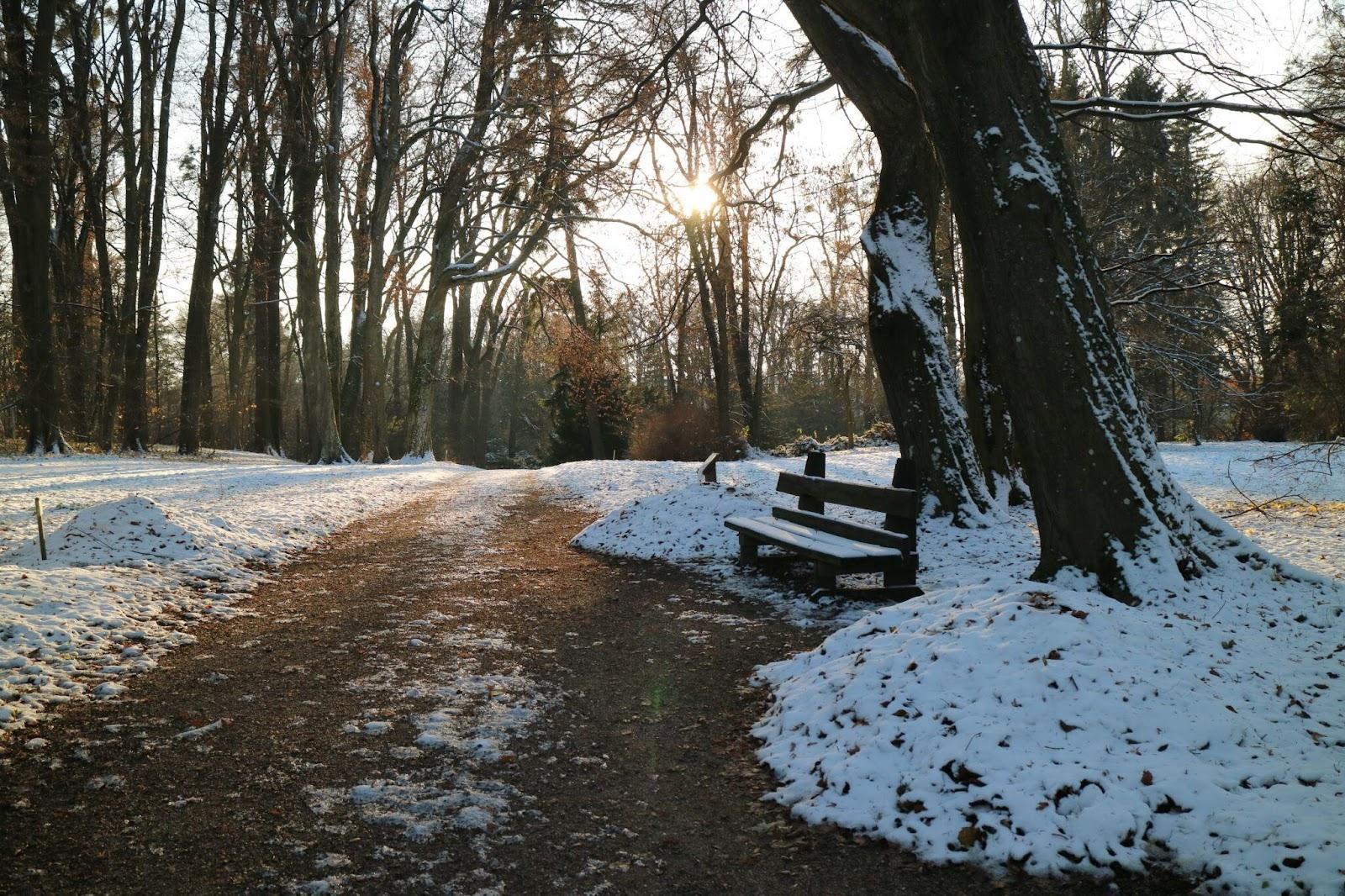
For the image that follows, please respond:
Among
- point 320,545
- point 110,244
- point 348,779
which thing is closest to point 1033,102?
point 348,779

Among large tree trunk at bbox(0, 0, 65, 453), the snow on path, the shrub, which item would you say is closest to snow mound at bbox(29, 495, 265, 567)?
the snow on path

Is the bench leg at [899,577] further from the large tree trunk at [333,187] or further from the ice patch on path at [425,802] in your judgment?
the large tree trunk at [333,187]

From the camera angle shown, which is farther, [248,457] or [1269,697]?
[248,457]

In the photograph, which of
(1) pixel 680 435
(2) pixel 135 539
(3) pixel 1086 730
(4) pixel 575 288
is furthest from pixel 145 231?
(3) pixel 1086 730

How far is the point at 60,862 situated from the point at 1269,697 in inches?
185

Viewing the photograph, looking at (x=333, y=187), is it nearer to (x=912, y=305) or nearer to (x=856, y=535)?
(x=912, y=305)

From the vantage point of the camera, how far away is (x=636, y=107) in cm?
991

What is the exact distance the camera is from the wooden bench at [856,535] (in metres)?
6.34

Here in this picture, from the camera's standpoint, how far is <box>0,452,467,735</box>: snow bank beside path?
15.4ft

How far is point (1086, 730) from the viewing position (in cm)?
331

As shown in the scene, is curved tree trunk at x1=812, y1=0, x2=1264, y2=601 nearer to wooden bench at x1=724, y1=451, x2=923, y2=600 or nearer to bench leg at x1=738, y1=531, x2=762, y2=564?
wooden bench at x1=724, y1=451, x2=923, y2=600

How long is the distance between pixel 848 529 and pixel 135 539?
6302 millimetres

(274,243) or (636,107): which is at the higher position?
(274,243)

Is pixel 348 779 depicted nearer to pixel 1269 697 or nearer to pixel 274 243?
pixel 1269 697
